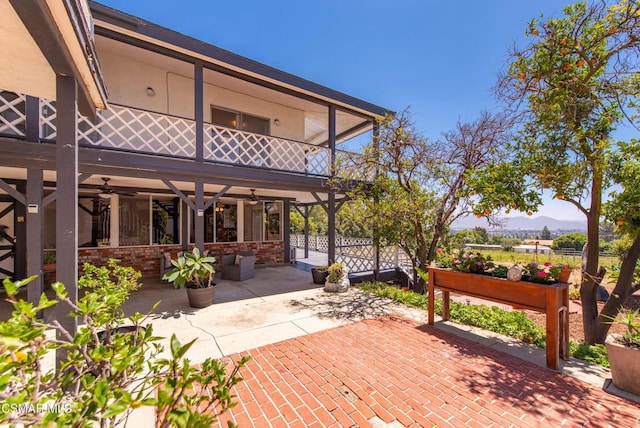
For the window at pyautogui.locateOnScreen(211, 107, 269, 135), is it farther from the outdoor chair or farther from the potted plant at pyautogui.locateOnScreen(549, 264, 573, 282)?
the potted plant at pyautogui.locateOnScreen(549, 264, 573, 282)

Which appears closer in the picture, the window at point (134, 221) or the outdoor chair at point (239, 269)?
the outdoor chair at point (239, 269)

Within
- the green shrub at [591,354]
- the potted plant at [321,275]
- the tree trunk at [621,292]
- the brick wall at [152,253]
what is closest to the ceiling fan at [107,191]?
the brick wall at [152,253]

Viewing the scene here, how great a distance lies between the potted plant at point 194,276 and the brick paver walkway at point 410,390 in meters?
2.37

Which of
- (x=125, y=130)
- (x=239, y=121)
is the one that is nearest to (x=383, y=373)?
(x=125, y=130)

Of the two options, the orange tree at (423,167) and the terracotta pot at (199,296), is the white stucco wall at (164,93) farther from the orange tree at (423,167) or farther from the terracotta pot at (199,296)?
the terracotta pot at (199,296)

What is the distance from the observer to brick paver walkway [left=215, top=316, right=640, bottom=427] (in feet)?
8.33

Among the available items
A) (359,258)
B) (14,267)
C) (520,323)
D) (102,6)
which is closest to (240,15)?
(102,6)

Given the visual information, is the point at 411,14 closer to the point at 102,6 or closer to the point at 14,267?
the point at 102,6

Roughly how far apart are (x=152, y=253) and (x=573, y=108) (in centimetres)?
1111

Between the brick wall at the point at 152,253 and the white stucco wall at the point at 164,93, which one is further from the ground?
the white stucco wall at the point at 164,93

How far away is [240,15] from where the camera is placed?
8.39 metres

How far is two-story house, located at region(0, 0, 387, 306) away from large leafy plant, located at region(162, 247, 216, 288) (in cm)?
79

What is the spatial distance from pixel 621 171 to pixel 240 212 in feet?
33.6

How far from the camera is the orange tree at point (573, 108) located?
393 cm
